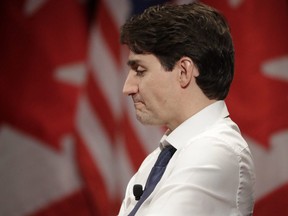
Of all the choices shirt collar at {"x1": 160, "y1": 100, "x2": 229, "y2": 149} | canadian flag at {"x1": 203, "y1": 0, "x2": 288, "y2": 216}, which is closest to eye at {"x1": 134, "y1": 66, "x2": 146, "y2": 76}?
shirt collar at {"x1": 160, "y1": 100, "x2": 229, "y2": 149}

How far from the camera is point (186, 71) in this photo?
1150 millimetres

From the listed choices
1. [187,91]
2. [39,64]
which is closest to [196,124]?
[187,91]

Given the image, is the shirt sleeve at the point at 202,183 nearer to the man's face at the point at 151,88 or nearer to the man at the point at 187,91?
the man at the point at 187,91

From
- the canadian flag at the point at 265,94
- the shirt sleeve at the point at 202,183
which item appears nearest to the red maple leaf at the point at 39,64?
the canadian flag at the point at 265,94

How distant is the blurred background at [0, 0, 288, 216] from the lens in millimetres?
2154

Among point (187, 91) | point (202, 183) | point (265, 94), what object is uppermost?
point (187, 91)

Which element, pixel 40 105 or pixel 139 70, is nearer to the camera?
pixel 139 70

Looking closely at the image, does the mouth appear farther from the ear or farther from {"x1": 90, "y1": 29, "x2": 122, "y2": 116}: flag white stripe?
{"x1": 90, "y1": 29, "x2": 122, "y2": 116}: flag white stripe

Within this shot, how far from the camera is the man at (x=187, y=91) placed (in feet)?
3.54

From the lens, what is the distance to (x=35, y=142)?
220cm

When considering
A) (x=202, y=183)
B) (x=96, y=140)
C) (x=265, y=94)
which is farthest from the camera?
(x=96, y=140)

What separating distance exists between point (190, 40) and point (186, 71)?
0.18 ft

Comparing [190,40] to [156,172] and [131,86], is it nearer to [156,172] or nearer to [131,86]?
[131,86]

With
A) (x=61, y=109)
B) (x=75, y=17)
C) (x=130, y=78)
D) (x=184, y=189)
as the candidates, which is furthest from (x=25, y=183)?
(x=184, y=189)
